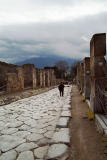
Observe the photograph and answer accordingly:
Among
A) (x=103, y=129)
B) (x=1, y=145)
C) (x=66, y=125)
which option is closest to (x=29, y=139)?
(x=1, y=145)

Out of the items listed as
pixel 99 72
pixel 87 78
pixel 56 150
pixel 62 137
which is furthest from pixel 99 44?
pixel 87 78

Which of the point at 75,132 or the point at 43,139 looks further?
the point at 75,132

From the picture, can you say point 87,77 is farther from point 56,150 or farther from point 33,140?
point 56,150

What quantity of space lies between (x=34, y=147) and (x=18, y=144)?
1.36ft

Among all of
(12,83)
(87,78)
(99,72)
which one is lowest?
(12,83)

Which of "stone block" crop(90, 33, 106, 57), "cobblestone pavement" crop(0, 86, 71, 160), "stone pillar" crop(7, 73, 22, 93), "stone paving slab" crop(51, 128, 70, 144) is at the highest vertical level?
"stone block" crop(90, 33, 106, 57)

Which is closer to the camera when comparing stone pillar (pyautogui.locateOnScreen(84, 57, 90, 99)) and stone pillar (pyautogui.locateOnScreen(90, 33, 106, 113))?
stone pillar (pyautogui.locateOnScreen(90, 33, 106, 113))

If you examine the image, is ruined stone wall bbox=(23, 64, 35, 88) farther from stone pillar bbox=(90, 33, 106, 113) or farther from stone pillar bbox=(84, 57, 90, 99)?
stone pillar bbox=(90, 33, 106, 113)

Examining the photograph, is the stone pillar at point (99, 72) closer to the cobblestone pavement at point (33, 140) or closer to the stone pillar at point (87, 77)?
the cobblestone pavement at point (33, 140)

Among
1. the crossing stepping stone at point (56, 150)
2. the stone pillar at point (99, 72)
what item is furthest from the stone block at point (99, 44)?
the crossing stepping stone at point (56, 150)

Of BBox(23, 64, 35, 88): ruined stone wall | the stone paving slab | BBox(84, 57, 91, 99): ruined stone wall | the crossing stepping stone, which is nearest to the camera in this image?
the crossing stepping stone

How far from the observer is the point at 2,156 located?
7.09ft

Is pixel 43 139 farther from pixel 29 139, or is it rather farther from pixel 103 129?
pixel 103 129

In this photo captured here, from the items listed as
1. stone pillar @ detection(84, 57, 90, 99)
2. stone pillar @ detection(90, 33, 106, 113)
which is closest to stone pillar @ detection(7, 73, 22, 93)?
stone pillar @ detection(84, 57, 90, 99)
